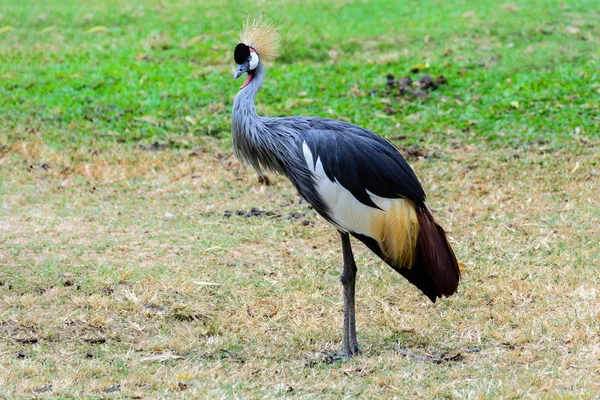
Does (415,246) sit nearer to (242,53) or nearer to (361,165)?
(361,165)

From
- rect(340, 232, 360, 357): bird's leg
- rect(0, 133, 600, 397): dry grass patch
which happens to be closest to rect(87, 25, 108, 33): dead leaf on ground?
rect(0, 133, 600, 397): dry grass patch

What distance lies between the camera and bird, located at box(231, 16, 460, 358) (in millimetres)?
4598

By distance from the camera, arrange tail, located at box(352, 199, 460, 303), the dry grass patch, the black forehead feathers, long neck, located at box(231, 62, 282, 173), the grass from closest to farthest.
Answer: the dry grass patch → the grass → tail, located at box(352, 199, 460, 303) → long neck, located at box(231, 62, 282, 173) → the black forehead feathers

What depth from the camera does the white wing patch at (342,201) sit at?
462 cm

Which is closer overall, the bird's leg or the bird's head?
the bird's leg

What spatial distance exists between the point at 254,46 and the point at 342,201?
3.87 feet

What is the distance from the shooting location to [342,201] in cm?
464

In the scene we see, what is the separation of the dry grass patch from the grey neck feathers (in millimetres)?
1057

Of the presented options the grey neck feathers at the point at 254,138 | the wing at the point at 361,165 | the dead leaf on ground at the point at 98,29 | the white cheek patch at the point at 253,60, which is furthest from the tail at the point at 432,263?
the dead leaf on ground at the point at 98,29

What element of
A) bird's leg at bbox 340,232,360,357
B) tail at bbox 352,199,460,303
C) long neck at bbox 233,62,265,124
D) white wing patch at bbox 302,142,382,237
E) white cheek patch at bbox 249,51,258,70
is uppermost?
white cheek patch at bbox 249,51,258,70

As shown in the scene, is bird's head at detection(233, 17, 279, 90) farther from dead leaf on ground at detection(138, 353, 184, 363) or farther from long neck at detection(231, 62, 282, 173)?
dead leaf on ground at detection(138, 353, 184, 363)

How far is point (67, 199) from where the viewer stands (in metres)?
7.44

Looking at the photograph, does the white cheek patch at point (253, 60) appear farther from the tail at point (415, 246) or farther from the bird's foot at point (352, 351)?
the bird's foot at point (352, 351)

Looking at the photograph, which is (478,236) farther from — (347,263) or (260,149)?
(260,149)
